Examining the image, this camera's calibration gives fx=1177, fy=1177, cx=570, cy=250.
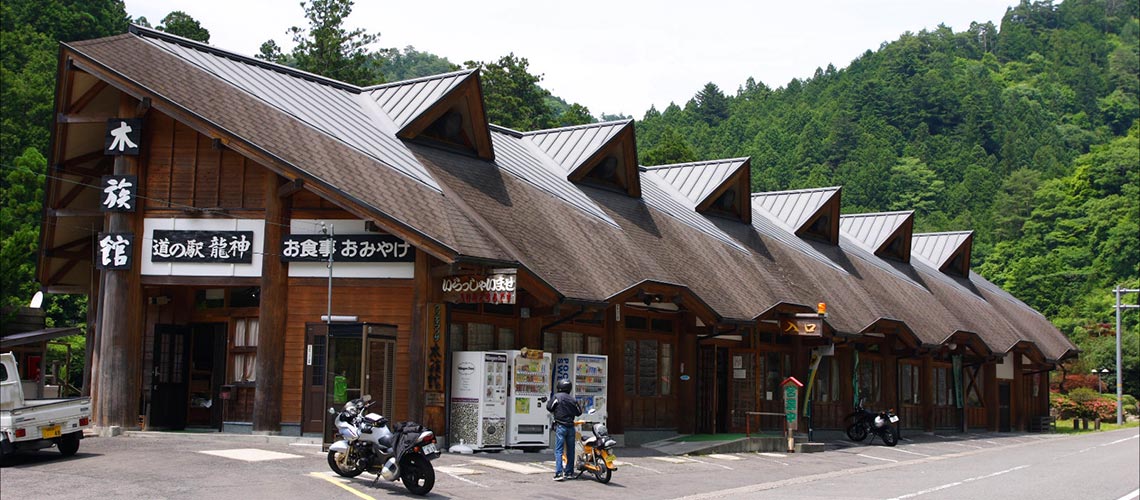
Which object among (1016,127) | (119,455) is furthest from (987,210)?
(119,455)

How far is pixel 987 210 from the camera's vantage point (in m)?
127

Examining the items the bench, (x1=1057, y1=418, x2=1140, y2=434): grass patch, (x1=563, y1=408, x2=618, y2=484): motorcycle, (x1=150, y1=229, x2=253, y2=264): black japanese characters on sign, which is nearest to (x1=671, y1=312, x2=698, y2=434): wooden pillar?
(x1=563, y1=408, x2=618, y2=484): motorcycle

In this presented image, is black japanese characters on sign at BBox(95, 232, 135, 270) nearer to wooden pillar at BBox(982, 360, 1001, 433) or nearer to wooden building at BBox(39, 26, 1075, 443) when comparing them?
wooden building at BBox(39, 26, 1075, 443)

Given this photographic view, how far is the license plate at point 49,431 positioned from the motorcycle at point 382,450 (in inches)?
181

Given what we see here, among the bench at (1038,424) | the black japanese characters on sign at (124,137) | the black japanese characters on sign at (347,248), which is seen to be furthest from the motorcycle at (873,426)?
the black japanese characters on sign at (124,137)

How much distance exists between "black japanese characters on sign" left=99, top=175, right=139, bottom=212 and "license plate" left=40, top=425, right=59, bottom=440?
251 inches

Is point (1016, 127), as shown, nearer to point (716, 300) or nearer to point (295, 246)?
point (716, 300)

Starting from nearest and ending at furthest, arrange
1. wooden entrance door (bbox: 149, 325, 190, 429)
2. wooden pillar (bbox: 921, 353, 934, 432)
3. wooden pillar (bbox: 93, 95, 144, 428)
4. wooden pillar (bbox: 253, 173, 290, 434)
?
wooden pillar (bbox: 253, 173, 290, 434), wooden pillar (bbox: 93, 95, 144, 428), wooden entrance door (bbox: 149, 325, 190, 429), wooden pillar (bbox: 921, 353, 934, 432)

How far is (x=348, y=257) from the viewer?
23.0m

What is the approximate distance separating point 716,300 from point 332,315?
1076 centimetres

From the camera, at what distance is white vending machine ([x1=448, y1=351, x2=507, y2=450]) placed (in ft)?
74.2

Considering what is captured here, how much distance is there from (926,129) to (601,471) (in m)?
130

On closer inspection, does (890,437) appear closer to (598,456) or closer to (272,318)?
(598,456)

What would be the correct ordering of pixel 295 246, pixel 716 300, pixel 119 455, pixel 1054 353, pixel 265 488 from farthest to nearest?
1. pixel 1054 353
2. pixel 716 300
3. pixel 295 246
4. pixel 119 455
5. pixel 265 488
